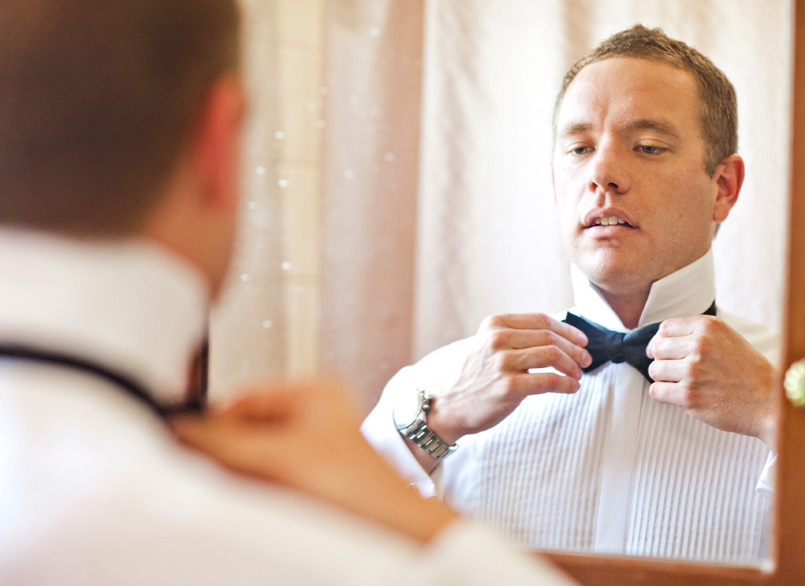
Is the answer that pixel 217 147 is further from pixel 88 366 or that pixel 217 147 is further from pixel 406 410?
pixel 406 410

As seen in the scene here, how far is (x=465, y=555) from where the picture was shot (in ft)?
0.89

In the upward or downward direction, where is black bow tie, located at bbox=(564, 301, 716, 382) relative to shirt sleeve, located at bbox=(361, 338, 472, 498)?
upward

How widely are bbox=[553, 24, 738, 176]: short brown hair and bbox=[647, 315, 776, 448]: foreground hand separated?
0.11m

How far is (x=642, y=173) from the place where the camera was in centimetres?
54

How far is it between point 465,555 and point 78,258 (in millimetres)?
182

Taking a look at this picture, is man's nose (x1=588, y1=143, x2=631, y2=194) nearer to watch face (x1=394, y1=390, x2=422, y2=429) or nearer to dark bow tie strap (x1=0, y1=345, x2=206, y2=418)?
watch face (x1=394, y1=390, x2=422, y2=429)

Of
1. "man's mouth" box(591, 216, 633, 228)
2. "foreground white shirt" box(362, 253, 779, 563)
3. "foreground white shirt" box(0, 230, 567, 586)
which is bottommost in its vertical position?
"foreground white shirt" box(362, 253, 779, 563)

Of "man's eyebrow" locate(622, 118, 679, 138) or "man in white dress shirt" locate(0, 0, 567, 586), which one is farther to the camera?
"man's eyebrow" locate(622, 118, 679, 138)

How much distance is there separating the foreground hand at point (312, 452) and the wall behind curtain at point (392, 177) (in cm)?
24

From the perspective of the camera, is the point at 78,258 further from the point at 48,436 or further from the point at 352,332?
the point at 352,332

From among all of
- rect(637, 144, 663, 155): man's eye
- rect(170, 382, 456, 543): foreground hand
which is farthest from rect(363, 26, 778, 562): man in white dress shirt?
rect(170, 382, 456, 543): foreground hand

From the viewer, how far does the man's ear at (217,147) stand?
13.0 inches

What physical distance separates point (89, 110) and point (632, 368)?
0.40 metres

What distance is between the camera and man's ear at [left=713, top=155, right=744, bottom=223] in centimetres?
54
